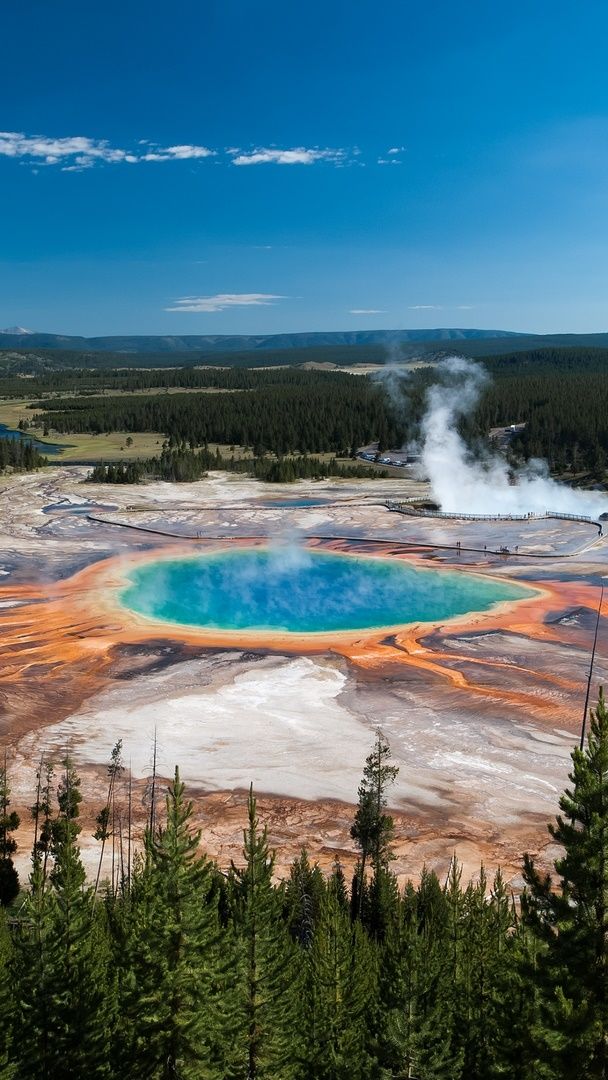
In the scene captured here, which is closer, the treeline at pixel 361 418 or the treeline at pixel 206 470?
the treeline at pixel 206 470

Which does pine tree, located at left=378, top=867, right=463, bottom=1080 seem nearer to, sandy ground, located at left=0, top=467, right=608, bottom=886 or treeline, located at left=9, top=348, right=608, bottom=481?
sandy ground, located at left=0, top=467, right=608, bottom=886

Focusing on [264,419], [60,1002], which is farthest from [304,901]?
[264,419]

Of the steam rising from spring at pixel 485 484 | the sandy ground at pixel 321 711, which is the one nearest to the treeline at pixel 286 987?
the sandy ground at pixel 321 711

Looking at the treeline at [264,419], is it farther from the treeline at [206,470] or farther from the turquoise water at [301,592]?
the turquoise water at [301,592]

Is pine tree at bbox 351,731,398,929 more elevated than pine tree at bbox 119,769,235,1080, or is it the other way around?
pine tree at bbox 119,769,235,1080

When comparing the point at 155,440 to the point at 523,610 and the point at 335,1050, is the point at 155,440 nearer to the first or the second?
the point at 523,610

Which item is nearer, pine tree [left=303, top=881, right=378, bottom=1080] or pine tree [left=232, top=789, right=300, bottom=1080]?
pine tree [left=232, top=789, right=300, bottom=1080]

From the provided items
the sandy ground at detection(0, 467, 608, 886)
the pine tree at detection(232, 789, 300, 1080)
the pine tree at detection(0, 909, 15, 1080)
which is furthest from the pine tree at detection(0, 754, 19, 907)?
the pine tree at detection(232, 789, 300, 1080)
